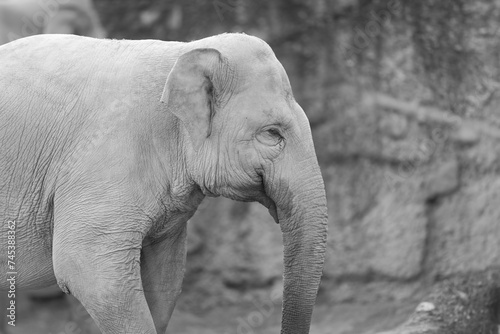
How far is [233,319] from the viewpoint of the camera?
26.9 ft

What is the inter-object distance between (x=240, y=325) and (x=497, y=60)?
309cm

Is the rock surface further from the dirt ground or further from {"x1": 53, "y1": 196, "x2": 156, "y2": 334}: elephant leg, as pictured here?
{"x1": 53, "y1": 196, "x2": 156, "y2": 334}: elephant leg

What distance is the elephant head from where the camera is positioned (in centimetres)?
387

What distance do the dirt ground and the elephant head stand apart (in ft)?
11.2

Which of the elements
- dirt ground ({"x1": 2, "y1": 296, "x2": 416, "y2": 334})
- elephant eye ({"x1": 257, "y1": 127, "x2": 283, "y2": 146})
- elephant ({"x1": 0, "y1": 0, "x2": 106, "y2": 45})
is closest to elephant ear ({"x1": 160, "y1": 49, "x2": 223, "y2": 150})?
elephant eye ({"x1": 257, "y1": 127, "x2": 283, "y2": 146})

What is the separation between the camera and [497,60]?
7.53 meters

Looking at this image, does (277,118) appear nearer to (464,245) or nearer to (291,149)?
(291,149)

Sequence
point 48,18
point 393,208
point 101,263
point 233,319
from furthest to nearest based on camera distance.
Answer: point 233,319 → point 393,208 → point 48,18 → point 101,263

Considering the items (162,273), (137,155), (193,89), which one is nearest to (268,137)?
(193,89)

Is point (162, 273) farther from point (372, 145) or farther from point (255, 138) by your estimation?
point (372, 145)

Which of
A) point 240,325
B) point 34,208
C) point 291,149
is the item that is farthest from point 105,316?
point 240,325

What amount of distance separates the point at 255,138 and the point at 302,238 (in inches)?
18.4

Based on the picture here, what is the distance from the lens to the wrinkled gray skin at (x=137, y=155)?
3.86m

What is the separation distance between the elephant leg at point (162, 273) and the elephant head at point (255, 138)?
603 millimetres
